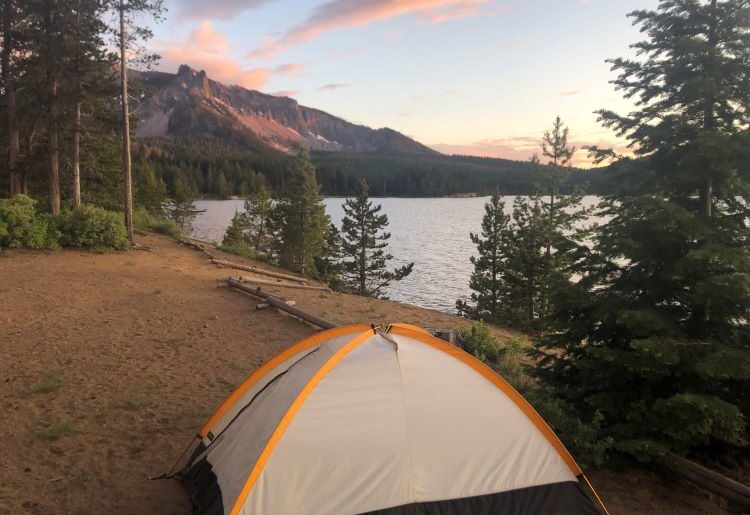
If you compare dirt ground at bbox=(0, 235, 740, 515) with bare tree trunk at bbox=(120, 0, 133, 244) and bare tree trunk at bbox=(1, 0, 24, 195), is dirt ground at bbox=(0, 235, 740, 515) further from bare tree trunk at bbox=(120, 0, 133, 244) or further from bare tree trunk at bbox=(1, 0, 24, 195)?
bare tree trunk at bbox=(1, 0, 24, 195)

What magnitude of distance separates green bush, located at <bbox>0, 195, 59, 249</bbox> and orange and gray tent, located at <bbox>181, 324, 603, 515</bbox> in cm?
1565

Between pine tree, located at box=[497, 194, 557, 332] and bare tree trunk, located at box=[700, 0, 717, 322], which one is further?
pine tree, located at box=[497, 194, 557, 332]

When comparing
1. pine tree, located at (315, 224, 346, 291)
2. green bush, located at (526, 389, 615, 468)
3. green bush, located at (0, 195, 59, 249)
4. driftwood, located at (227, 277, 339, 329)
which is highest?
green bush, located at (0, 195, 59, 249)

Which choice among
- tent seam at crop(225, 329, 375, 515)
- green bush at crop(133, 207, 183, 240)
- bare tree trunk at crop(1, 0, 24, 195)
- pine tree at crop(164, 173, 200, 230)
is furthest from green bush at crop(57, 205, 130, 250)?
pine tree at crop(164, 173, 200, 230)

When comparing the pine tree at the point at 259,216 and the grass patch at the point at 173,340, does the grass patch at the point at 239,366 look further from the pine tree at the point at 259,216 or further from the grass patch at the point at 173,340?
the pine tree at the point at 259,216

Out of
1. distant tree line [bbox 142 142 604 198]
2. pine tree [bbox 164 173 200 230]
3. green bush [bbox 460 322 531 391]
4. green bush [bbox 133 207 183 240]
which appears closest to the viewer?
green bush [bbox 460 322 531 391]

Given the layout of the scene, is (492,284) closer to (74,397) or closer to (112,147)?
(112,147)

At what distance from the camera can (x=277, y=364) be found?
5285 mm

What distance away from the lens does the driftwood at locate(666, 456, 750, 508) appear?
4.71m

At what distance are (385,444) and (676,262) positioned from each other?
3743 mm

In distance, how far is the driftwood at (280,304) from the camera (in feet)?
36.6

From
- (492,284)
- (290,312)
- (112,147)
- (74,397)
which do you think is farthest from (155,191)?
(74,397)

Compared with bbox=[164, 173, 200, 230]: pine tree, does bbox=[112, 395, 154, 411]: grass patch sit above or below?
below

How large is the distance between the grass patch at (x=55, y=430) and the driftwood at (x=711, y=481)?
6.77 metres
